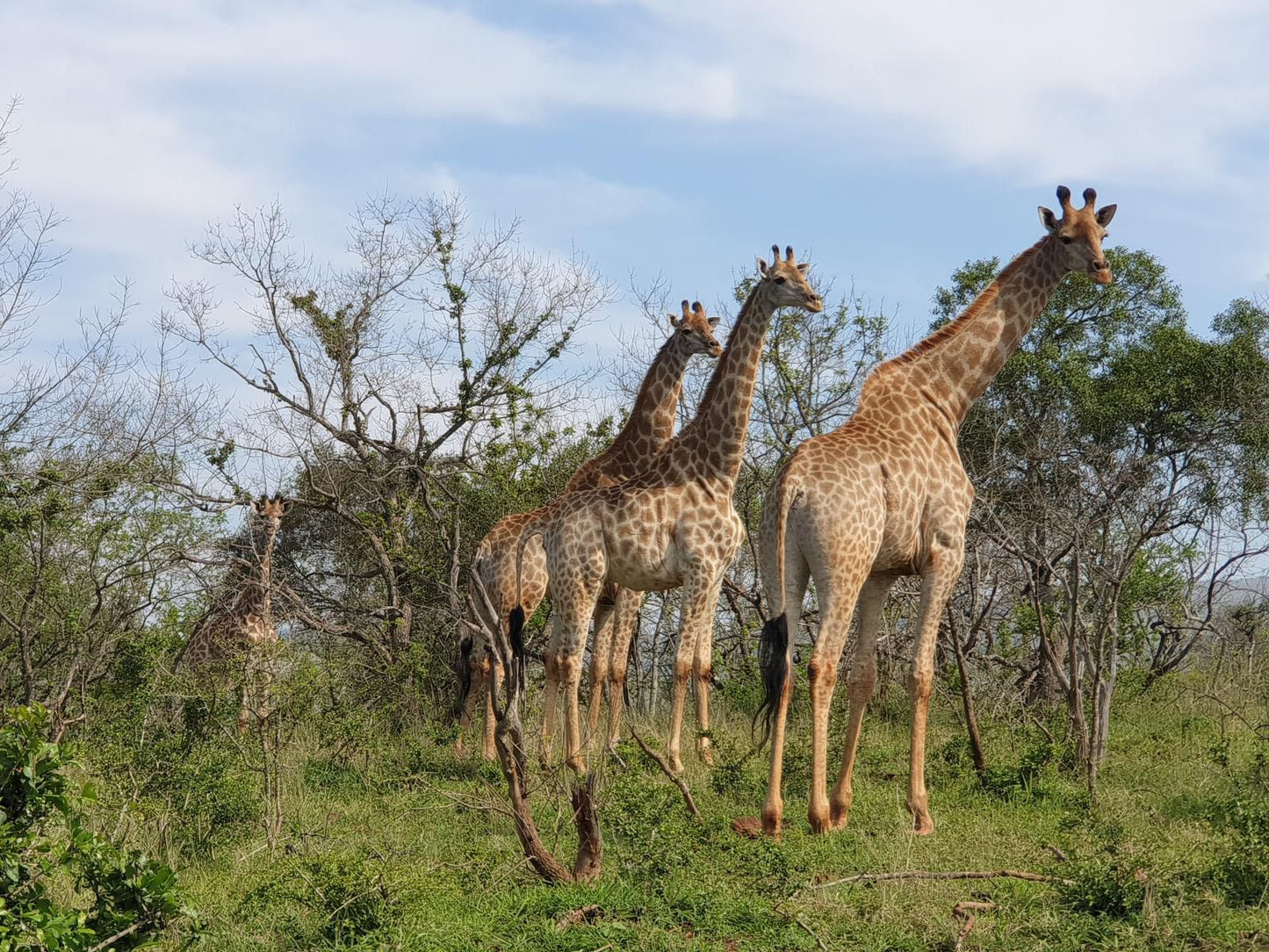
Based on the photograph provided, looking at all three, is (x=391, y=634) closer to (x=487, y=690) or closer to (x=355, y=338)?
(x=487, y=690)

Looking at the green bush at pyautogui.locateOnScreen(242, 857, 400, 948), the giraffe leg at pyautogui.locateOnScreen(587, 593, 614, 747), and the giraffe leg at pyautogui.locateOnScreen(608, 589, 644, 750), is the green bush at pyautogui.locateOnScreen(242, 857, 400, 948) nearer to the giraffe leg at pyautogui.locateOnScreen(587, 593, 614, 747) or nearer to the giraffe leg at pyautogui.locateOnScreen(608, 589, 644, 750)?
the giraffe leg at pyautogui.locateOnScreen(587, 593, 614, 747)

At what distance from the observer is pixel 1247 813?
6062mm

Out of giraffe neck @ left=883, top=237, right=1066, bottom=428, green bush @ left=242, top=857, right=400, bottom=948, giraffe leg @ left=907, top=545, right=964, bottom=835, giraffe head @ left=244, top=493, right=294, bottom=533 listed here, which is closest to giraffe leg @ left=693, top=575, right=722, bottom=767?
giraffe leg @ left=907, top=545, right=964, bottom=835

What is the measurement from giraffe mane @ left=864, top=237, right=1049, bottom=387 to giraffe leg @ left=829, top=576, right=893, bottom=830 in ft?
4.47

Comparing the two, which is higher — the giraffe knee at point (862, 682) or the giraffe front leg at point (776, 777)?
the giraffe knee at point (862, 682)

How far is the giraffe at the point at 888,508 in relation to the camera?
7.23 m

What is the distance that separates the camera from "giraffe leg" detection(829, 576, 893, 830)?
7531mm

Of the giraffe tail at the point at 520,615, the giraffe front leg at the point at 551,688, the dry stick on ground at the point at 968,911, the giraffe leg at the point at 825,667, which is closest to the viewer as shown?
the dry stick on ground at the point at 968,911

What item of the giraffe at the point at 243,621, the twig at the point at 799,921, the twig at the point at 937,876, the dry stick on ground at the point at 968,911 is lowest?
the twig at the point at 799,921

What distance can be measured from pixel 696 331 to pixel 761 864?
497cm

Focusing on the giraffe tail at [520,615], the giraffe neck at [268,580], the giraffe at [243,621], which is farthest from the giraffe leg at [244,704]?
the giraffe tail at [520,615]

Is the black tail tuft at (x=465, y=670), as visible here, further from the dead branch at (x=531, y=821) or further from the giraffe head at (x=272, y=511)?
the dead branch at (x=531, y=821)

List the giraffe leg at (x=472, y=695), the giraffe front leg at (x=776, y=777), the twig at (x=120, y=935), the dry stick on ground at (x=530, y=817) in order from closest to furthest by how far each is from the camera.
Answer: the twig at (x=120, y=935) → the dry stick on ground at (x=530, y=817) → the giraffe front leg at (x=776, y=777) → the giraffe leg at (x=472, y=695)

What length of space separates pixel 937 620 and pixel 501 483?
5.43 metres
